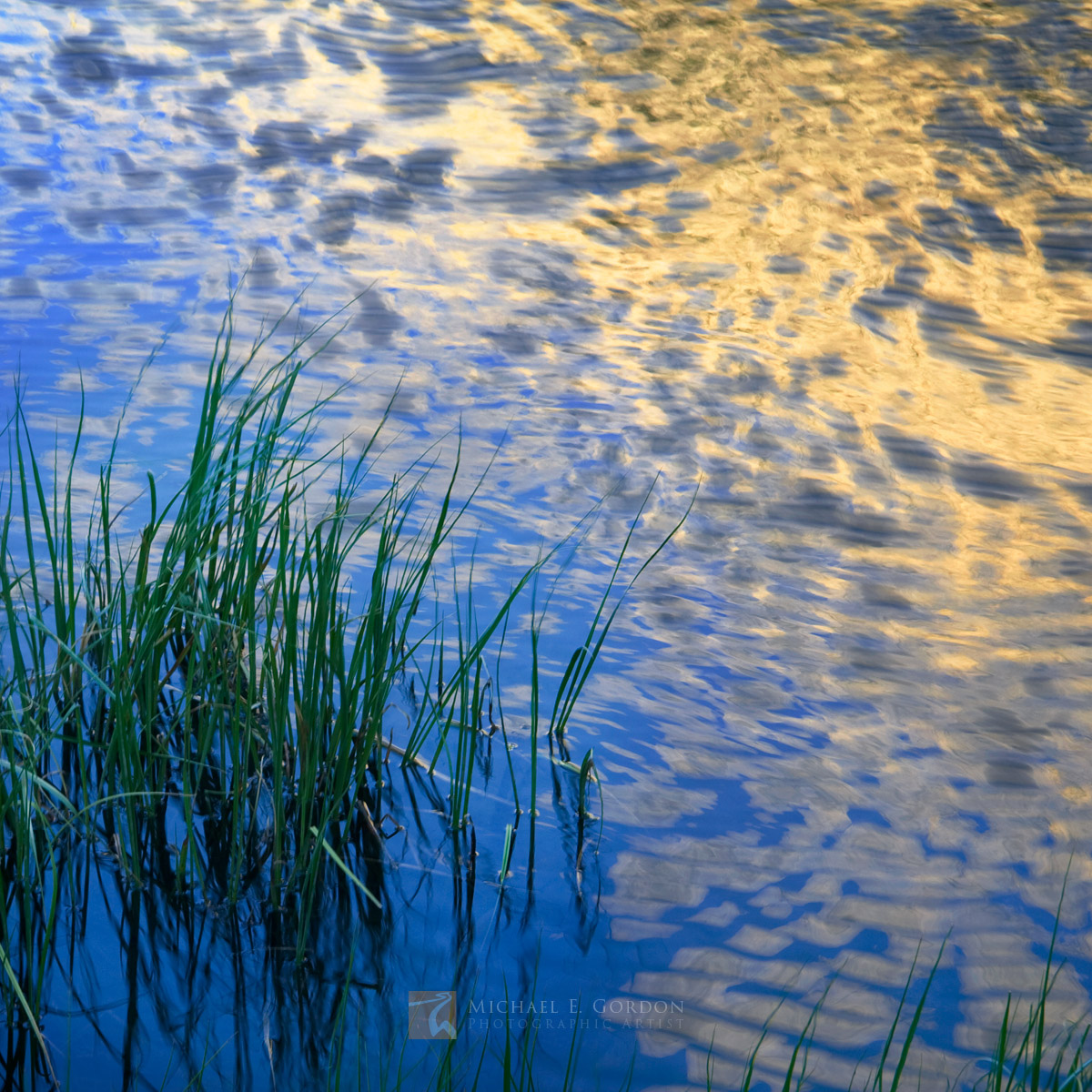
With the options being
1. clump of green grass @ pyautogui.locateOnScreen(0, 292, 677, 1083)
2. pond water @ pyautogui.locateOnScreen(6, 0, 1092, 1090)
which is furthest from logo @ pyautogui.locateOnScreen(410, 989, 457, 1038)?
clump of green grass @ pyautogui.locateOnScreen(0, 292, 677, 1083)

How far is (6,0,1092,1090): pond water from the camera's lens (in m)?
1.75

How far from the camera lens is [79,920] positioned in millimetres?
1703

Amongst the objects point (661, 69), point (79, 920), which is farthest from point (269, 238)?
point (79, 920)

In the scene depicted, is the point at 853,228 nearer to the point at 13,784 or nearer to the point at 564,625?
the point at 564,625

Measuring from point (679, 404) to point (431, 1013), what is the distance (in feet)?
6.79

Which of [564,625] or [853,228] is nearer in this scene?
[564,625]

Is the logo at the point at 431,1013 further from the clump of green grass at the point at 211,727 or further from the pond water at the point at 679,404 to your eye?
the clump of green grass at the point at 211,727

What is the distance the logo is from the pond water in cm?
2

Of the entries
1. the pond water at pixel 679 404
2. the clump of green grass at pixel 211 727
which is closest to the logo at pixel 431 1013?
the pond water at pixel 679 404

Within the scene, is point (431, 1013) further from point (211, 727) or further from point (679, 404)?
point (679, 404)

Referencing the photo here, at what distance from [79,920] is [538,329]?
2453mm

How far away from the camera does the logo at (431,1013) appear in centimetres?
164

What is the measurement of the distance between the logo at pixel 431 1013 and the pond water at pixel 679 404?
24mm

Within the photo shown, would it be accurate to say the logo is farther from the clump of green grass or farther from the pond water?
the clump of green grass
